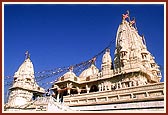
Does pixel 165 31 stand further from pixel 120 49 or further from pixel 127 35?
pixel 127 35

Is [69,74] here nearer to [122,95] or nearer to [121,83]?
[121,83]

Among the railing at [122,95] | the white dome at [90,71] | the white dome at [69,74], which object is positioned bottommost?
the railing at [122,95]

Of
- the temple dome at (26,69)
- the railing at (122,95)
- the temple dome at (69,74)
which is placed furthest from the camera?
the temple dome at (26,69)

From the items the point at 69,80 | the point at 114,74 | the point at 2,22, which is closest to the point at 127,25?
the point at 114,74

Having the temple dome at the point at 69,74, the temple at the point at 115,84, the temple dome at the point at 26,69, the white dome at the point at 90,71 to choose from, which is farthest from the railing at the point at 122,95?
the temple dome at the point at 26,69

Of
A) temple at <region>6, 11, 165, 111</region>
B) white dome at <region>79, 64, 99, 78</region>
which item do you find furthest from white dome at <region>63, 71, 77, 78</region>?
white dome at <region>79, 64, 99, 78</region>

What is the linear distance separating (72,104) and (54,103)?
14.2 feet

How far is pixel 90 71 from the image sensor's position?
32.8 metres

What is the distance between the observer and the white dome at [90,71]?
105ft

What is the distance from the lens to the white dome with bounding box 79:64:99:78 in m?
32.0

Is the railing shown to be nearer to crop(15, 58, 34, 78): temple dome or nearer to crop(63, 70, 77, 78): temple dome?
crop(63, 70, 77, 78): temple dome

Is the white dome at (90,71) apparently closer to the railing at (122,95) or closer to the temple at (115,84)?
the temple at (115,84)

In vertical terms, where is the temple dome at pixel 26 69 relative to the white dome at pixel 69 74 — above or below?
above

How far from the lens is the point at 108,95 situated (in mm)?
21281
